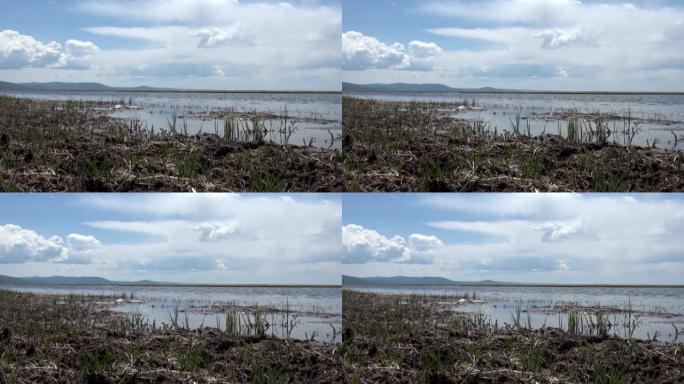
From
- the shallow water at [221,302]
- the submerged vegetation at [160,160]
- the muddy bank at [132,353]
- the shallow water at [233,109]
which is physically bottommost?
the muddy bank at [132,353]

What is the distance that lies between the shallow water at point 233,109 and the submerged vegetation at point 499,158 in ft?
0.71

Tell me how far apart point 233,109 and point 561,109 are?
136 inches

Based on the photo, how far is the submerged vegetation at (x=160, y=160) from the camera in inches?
324

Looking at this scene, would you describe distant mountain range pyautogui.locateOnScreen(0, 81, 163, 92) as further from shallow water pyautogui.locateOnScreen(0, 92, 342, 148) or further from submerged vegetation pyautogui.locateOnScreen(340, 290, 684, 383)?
submerged vegetation pyautogui.locateOnScreen(340, 290, 684, 383)

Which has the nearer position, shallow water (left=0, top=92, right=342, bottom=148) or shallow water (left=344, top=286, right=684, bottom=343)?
shallow water (left=344, top=286, right=684, bottom=343)

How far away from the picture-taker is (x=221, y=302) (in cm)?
846

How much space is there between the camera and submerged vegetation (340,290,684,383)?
26.3 feet

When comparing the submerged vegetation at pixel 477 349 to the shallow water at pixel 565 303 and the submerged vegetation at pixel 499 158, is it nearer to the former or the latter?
the shallow water at pixel 565 303

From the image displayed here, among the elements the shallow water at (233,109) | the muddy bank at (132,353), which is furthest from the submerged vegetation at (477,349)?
the shallow water at (233,109)

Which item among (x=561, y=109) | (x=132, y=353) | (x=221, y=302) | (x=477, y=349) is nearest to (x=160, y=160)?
(x=221, y=302)

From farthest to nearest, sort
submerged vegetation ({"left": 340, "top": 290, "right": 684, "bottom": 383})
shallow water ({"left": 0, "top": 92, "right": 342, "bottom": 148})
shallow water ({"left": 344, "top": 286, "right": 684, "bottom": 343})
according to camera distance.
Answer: shallow water ({"left": 0, "top": 92, "right": 342, "bottom": 148}) < shallow water ({"left": 344, "top": 286, "right": 684, "bottom": 343}) < submerged vegetation ({"left": 340, "top": 290, "right": 684, "bottom": 383})

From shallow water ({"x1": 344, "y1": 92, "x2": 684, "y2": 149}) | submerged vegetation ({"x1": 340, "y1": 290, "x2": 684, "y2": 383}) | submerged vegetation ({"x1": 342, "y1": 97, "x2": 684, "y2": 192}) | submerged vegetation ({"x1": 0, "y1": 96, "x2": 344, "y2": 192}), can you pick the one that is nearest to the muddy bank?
submerged vegetation ({"x1": 340, "y1": 290, "x2": 684, "y2": 383})

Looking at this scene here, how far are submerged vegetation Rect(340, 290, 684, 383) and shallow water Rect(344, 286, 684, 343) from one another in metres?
0.07

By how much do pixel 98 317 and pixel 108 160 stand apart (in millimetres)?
1644
